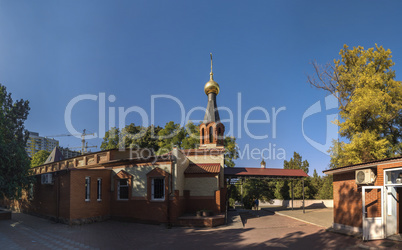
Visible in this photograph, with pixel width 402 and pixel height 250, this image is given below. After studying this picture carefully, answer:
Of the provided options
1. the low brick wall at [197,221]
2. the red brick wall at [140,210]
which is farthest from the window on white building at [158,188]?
the low brick wall at [197,221]

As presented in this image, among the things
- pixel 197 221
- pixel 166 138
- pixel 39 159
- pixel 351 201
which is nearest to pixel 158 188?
pixel 197 221

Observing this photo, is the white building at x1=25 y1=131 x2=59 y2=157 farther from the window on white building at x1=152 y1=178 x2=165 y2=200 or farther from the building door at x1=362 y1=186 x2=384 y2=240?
the building door at x1=362 y1=186 x2=384 y2=240

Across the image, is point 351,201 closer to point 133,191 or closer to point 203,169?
point 203,169

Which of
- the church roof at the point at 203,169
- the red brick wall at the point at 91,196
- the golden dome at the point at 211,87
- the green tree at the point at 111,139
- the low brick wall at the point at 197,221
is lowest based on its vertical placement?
the low brick wall at the point at 197,221

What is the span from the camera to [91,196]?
16.6m

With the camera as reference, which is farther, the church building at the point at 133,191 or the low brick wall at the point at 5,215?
the low brick wall at the point at 5,215

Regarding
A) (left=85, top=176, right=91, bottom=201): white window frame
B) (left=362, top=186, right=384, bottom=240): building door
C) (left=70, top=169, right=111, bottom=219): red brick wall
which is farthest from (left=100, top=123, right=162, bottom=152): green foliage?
(left=362, top=186, right=384, bottom=240): building door

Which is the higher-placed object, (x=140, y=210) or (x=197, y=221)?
(x=140, y=210)

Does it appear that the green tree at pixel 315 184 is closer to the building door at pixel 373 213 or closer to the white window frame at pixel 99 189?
the building door at pixel 373 213

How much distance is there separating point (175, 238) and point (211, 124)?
1358cm

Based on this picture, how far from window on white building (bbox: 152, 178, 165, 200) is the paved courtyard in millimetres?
1859

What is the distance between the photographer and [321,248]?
980 centimetres

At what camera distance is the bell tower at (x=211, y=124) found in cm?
2361

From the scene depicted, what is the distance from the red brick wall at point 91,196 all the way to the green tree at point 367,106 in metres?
19.1
